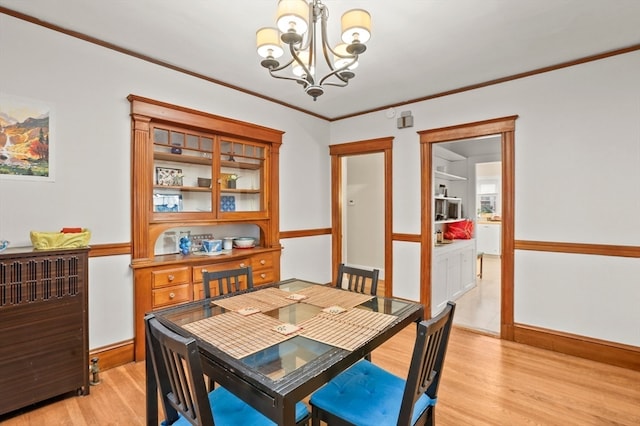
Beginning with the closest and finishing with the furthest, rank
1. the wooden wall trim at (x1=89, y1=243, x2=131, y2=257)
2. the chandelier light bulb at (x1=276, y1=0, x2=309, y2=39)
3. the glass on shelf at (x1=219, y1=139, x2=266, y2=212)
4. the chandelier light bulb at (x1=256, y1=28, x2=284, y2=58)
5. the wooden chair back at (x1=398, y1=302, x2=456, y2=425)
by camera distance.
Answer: the wooden chair back at (x1=398, y1=302, x2=456, y2=425) → the chandelier light bulb at (x1=276, y1=0, x2=309, y2=39) → the chandelier light bulb at (x1=256, y1=28, x2=284, y2=58) → the wooden wall trim at (x1=89, y1=243, x2=131, y2=257) → the glass on shelf at (x1=219, y1=139, x2=266, y2=212)

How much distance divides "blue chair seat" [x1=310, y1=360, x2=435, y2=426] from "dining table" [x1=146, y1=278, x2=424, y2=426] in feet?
0.81

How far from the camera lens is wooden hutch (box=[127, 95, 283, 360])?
2.73 meters

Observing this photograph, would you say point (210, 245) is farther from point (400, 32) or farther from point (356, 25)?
point (400, 32)

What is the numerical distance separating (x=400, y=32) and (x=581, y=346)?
3.13 metres

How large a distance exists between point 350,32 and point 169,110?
1982 millimetres

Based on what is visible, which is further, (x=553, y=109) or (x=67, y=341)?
(x=553, y=109)

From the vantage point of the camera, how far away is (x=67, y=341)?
84.9 inches

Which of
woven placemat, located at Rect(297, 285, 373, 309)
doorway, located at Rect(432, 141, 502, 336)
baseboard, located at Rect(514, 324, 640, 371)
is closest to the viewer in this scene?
woven placemat, located at Rect(297, 285, 373, 309)

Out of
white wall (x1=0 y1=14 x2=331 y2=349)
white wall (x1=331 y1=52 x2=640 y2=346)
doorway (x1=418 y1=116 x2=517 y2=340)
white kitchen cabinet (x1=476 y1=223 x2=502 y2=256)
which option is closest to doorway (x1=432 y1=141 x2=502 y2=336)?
white kitchen cabinet (x1=476 y1=223 x2=502 y2=256)

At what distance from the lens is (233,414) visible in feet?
4.43

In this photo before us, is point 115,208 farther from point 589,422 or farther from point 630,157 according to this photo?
point 630,157

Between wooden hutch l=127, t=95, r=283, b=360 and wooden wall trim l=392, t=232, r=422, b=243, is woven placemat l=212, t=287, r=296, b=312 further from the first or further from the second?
wooden wall trim l=392, t=232, r=422, b=243

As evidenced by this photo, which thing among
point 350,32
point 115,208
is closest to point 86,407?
point 115,208

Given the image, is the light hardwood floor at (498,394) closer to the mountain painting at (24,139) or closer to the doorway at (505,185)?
the doorway at (505,185)
